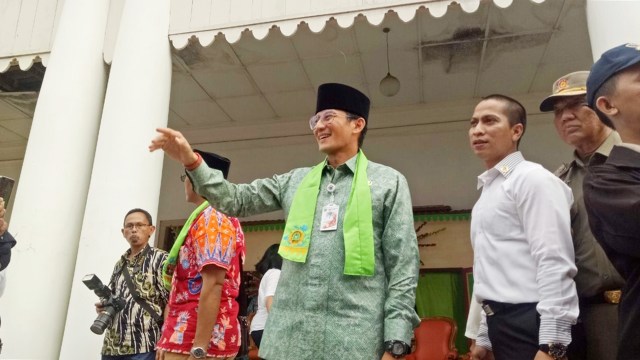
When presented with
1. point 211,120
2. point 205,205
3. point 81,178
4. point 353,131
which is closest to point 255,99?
point 211,120

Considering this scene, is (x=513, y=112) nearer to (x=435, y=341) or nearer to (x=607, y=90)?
(x=607, y=90)

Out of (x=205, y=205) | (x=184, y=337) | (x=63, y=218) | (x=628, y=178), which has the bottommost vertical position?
(x=184, y=337)

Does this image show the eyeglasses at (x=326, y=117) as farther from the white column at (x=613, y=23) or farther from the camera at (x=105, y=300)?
the white column at (x=613, y=23)

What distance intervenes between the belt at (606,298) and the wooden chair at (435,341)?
3.82 meters

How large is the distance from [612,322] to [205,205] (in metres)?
1.92

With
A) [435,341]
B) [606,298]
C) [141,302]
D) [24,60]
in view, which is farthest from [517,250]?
[24,60]

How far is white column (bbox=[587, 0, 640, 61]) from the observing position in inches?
146

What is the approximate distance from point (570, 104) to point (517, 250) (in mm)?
672

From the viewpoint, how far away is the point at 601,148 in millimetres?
1948

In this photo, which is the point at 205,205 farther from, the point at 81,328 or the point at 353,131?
the point at 81,328

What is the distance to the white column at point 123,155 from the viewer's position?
420cm

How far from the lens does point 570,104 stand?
202cm

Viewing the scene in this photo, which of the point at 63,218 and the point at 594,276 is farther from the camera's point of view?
the point at 63,218

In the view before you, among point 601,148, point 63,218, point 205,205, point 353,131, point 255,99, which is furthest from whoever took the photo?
point 255,99
